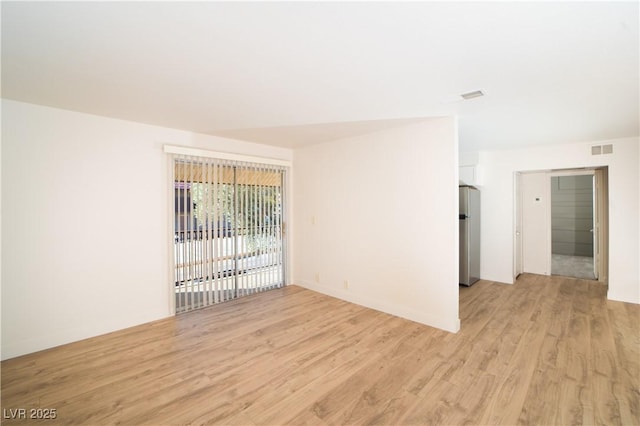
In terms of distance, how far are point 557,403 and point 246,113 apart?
3923 mm

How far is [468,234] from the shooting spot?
204 inches

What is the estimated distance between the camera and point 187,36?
5.79ft

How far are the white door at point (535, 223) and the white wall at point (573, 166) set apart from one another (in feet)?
3.12

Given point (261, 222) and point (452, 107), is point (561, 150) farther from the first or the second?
point (261, 222)

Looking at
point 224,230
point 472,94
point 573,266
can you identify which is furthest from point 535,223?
point 224,230

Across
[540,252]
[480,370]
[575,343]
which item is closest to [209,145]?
[480,370]

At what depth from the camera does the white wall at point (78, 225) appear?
287 centimetres

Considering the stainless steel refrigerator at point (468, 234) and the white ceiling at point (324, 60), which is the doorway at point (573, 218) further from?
the white ceiling at point (324, 60)

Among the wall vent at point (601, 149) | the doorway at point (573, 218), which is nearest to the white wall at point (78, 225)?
the wall vent at point (601, 149)

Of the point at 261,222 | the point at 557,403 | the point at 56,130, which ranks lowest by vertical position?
the point at 557,403

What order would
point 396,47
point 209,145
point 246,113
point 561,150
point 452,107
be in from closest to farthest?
point 396,47, point 452,107, point 246,113, point 209,145, point 561,150

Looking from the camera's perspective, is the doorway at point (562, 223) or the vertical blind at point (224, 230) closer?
the vertical blind at point (224, 230)

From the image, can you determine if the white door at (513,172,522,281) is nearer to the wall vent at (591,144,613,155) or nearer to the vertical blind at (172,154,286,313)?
the wall vent at (591,144,613,155)

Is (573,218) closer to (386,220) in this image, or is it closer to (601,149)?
(601,149)
